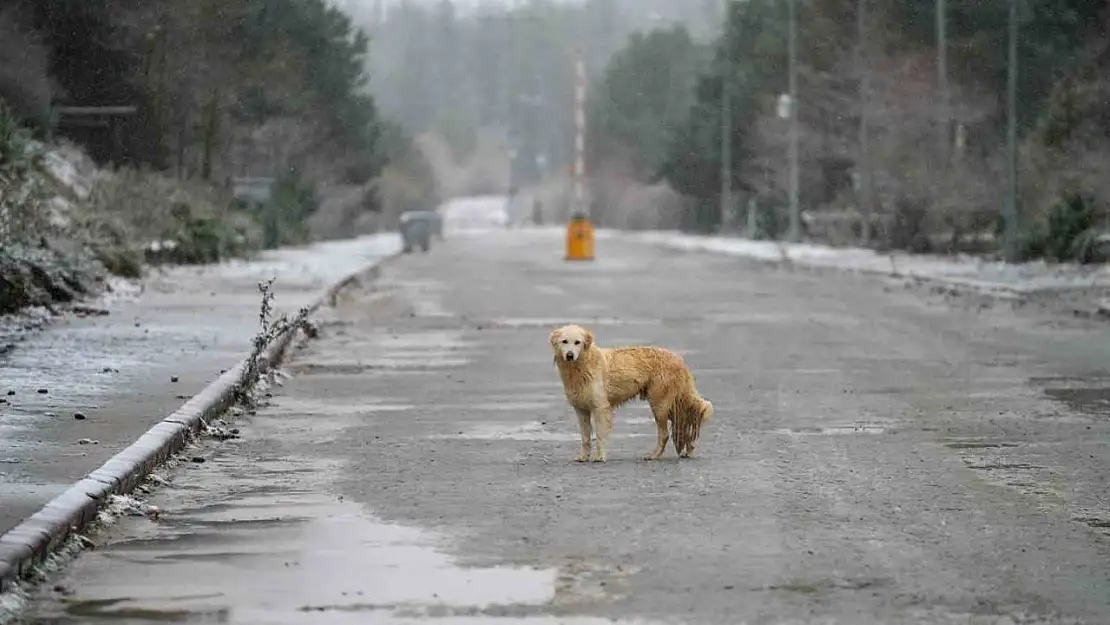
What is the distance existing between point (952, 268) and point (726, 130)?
133 ft

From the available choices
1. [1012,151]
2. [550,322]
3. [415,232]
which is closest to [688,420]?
[550,322]

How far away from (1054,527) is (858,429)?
Result: 4360 millimetres

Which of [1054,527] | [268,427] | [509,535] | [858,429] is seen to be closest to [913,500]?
[1054,527]

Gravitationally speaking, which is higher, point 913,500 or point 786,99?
point 786,99

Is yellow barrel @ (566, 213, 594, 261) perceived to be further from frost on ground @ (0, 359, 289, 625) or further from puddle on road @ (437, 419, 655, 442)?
puddle on road @ (437, 419, 655, 442)

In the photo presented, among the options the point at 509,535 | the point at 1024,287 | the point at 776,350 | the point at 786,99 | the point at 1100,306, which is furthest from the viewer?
the point at 786,99

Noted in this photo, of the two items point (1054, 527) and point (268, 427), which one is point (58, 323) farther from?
point (1054, 527)

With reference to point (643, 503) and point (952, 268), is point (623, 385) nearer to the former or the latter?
point (643, 503)

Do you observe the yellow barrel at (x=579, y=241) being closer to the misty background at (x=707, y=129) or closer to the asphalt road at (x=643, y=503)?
the misty background at (x=707, y=129)

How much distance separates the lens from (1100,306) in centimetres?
2772

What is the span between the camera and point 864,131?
58.8 metres

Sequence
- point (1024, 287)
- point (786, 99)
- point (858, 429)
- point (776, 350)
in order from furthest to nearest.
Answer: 1. point (786, 99)
2. point (1024, 287)
3. point (776, 350)
4. point (858, 429)

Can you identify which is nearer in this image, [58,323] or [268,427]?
[268,427]

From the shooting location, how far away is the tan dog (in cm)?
1235
